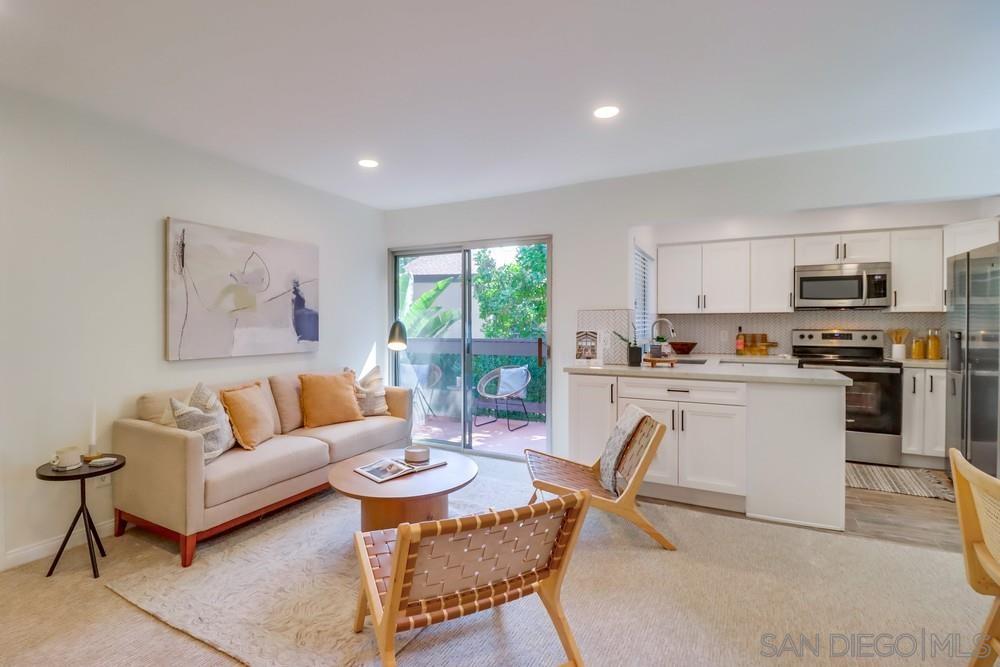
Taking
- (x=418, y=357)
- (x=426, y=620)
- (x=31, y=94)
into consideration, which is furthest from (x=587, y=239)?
(x=31, y=94)

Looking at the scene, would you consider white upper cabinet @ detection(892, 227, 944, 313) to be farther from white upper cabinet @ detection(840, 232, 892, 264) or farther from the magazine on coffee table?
the magazine on coffee table

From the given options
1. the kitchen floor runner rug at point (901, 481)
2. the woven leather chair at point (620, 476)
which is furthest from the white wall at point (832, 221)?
the kitchen floor runner rug at point (901, 481)

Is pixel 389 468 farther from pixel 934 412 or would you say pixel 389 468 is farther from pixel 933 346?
pixel 933 346

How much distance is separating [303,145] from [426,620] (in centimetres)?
302

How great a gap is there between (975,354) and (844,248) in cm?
158

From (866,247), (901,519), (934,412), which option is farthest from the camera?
(866,247)

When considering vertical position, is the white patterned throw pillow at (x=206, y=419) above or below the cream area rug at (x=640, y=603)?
above

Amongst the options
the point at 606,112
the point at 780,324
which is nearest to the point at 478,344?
the point at 606,112

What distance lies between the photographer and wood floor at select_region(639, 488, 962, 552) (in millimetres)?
2787

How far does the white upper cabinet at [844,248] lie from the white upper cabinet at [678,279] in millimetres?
965

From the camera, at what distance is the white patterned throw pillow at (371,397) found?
4082 mm

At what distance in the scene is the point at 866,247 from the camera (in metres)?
4.49

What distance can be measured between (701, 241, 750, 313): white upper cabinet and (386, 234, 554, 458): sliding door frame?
1.95 m

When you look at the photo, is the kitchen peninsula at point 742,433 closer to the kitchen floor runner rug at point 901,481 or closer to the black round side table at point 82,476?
the kitchen floor runner rug at point 901,481
